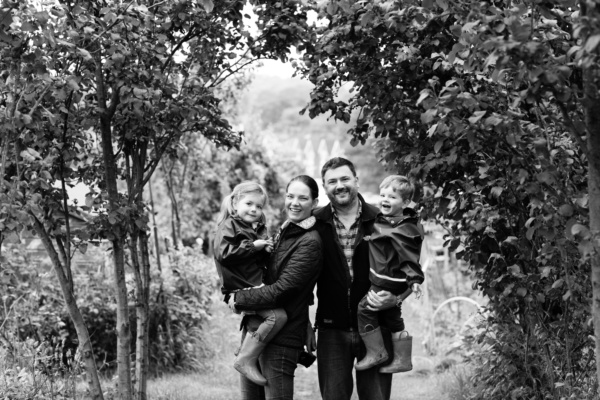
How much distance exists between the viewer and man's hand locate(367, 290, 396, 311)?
4090 mm

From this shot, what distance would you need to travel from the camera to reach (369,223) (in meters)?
4.37

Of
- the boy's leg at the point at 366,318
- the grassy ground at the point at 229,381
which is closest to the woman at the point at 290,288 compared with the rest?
the boy's leg at the point at 366,318

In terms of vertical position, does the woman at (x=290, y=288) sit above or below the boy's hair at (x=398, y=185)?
below

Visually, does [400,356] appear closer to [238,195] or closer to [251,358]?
[251,358]

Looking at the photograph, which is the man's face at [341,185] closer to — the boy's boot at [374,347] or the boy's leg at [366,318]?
the boy's leg at [366,318]

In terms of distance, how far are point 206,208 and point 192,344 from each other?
9.50 m

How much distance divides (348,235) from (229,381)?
4.50 metres

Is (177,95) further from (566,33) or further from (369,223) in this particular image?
(566,33)

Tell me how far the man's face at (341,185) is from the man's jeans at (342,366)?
74 cm

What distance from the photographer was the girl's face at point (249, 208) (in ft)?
14.3

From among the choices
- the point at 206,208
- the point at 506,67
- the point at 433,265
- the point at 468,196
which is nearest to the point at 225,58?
the point at 468,196

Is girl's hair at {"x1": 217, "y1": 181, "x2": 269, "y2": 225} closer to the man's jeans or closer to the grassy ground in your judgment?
the man's jeans

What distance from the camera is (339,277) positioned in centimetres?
431

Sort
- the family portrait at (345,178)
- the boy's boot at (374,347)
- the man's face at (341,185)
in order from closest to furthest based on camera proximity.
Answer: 1. the family portrait at (345,178)
2. the boy's boot at (374,347)
3. the man's face at (341,185)
